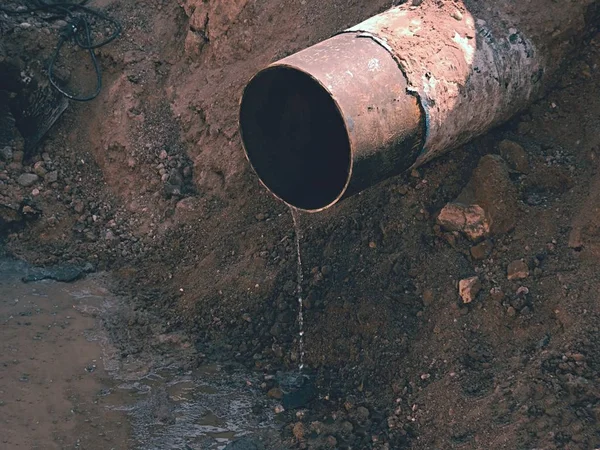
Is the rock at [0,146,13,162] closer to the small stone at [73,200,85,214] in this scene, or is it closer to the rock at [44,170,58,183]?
the rock at [44,170,58,183]

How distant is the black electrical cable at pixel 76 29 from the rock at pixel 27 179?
76 cm

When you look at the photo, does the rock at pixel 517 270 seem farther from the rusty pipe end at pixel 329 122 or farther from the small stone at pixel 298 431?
the small stone at pixel 298 431

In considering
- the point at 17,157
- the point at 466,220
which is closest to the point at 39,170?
the point at 17,157

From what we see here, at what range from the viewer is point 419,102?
4789 mm

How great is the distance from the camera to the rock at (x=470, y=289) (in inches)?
204

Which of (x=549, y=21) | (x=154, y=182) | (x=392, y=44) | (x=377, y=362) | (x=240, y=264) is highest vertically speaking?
(x=392, y=44)

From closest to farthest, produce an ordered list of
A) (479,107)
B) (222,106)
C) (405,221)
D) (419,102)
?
(419,102), (479,107), (405,221), (222,106)

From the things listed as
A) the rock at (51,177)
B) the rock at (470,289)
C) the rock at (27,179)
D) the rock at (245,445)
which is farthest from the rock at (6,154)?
the rock at (470,289)

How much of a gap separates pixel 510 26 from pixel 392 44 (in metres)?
1.00

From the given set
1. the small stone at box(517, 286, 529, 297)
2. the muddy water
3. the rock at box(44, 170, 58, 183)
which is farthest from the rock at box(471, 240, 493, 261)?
the rock at box(44, 170, 58, 183)

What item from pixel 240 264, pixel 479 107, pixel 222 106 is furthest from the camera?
pixel 222 106

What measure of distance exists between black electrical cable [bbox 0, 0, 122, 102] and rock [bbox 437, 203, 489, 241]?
3.32 metres

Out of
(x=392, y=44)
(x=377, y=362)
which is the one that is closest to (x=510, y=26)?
(x=392, y=44)

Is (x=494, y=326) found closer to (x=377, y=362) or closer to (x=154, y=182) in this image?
(x=377, y=362)
